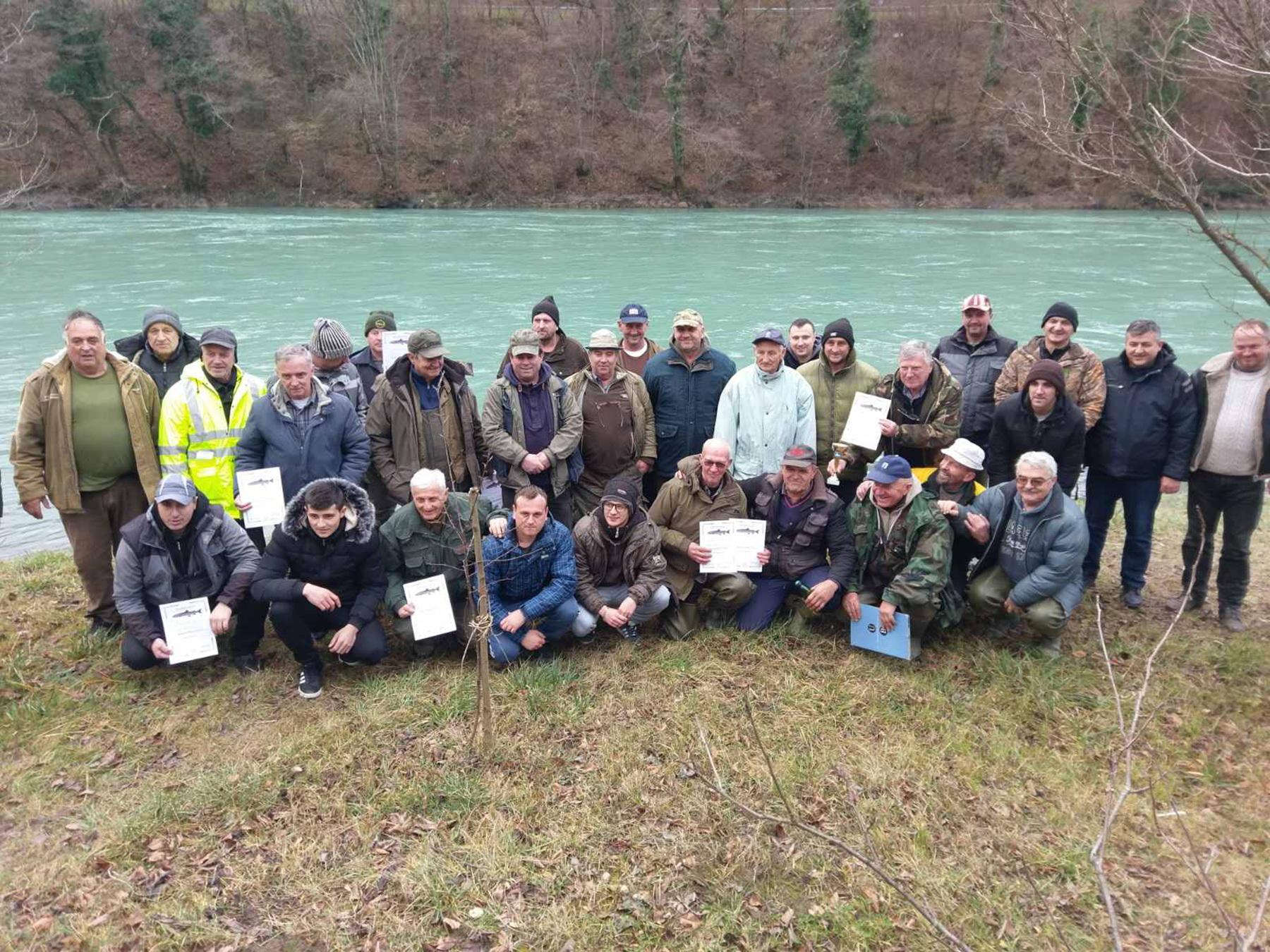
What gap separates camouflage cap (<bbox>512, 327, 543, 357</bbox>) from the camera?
19.0ft

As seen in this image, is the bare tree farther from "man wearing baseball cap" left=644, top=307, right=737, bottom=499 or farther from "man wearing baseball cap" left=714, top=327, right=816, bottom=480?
"man wearing baseball cap" left=644, top=307, right=737, bottom=499

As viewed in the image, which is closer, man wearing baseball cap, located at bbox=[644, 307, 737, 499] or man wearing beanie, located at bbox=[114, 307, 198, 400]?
man wearing beanie, located at bbox=[114, 307, 198, 400]

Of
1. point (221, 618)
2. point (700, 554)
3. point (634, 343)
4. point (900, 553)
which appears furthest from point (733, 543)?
point (221, 618)

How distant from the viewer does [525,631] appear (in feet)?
17.4

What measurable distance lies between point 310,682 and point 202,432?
176 cm

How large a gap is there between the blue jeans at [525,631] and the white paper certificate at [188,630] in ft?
5.38

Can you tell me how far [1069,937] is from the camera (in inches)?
133

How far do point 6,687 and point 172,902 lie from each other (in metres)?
2.33

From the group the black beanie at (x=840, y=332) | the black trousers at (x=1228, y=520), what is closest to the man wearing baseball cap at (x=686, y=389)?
the black beanie at (x=840, y=332)

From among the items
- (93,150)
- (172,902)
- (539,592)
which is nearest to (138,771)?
(172,902)

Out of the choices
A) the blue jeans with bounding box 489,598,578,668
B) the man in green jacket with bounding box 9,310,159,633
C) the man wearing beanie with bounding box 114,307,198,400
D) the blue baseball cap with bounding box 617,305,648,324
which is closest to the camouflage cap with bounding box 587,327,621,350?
the blue baseball cap with bounding box 617,305,648,324

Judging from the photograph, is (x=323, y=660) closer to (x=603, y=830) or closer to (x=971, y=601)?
(x=603, y=830)

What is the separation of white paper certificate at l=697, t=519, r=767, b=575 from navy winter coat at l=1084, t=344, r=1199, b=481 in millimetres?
2312

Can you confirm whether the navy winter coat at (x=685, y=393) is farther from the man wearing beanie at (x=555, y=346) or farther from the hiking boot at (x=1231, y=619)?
the hiking boot at (x=1231, y=619)
